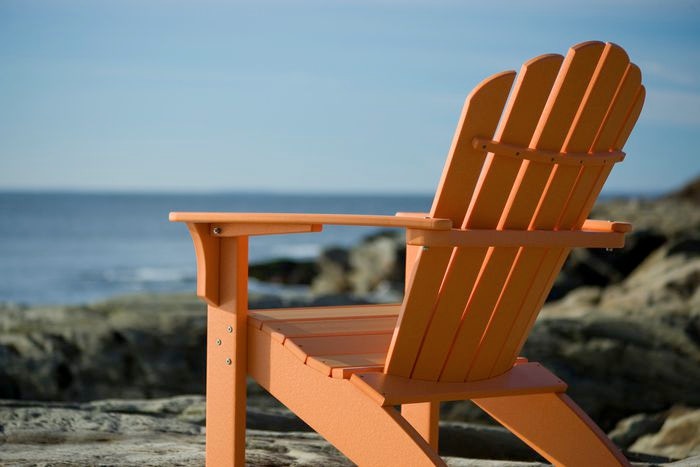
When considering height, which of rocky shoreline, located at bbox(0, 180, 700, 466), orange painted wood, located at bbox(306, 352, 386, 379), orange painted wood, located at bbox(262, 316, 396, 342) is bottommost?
rocky shoreline, located at bbox(0, 180, 700, 466)

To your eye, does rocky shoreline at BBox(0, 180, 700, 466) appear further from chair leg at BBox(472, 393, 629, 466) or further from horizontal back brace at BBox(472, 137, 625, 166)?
horizontal back brace at BBox(472, 137, 625, 166)

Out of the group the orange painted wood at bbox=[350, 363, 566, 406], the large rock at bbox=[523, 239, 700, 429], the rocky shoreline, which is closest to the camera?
the orange painted wood at bbox=[350, 363, 566, 406]

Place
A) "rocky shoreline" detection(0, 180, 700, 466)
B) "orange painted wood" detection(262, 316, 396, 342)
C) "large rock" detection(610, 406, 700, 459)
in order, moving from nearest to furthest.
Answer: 1. "orange painted wood" detection(262, 316, 396, 342)
2. "rocky shoreline" detection(0, 180, 700, 466)
3. "large rock" detection(610, 406, 700, 459)

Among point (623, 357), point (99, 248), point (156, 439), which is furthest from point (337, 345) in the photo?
point (99, 248)

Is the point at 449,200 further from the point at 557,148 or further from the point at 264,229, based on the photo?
the point at 264,229

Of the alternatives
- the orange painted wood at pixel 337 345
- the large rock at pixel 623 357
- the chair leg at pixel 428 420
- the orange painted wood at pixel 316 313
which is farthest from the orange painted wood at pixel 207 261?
the large rock at pixel 623 357

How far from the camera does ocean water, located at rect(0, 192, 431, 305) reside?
92.2 ft

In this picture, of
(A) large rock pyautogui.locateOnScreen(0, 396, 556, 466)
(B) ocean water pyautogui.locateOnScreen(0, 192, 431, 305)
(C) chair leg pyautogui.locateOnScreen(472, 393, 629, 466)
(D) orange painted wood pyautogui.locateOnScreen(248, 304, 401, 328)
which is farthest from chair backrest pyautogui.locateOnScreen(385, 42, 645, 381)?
(B) ocean water pyautogui.locateOnScreen(0, 192, 431, 305)

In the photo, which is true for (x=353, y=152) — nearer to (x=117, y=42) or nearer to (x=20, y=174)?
(x=117, y=42)

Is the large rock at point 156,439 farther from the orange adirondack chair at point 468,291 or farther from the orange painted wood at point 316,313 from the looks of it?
the orange painted wood at point 316,313

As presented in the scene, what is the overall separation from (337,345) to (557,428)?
2.49 feet

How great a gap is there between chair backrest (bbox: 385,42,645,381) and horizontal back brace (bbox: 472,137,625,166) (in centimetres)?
2

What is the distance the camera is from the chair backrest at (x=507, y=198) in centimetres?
244

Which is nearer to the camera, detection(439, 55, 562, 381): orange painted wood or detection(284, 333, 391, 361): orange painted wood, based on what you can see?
detection(439, 55, 562, 381): orange painted wood
